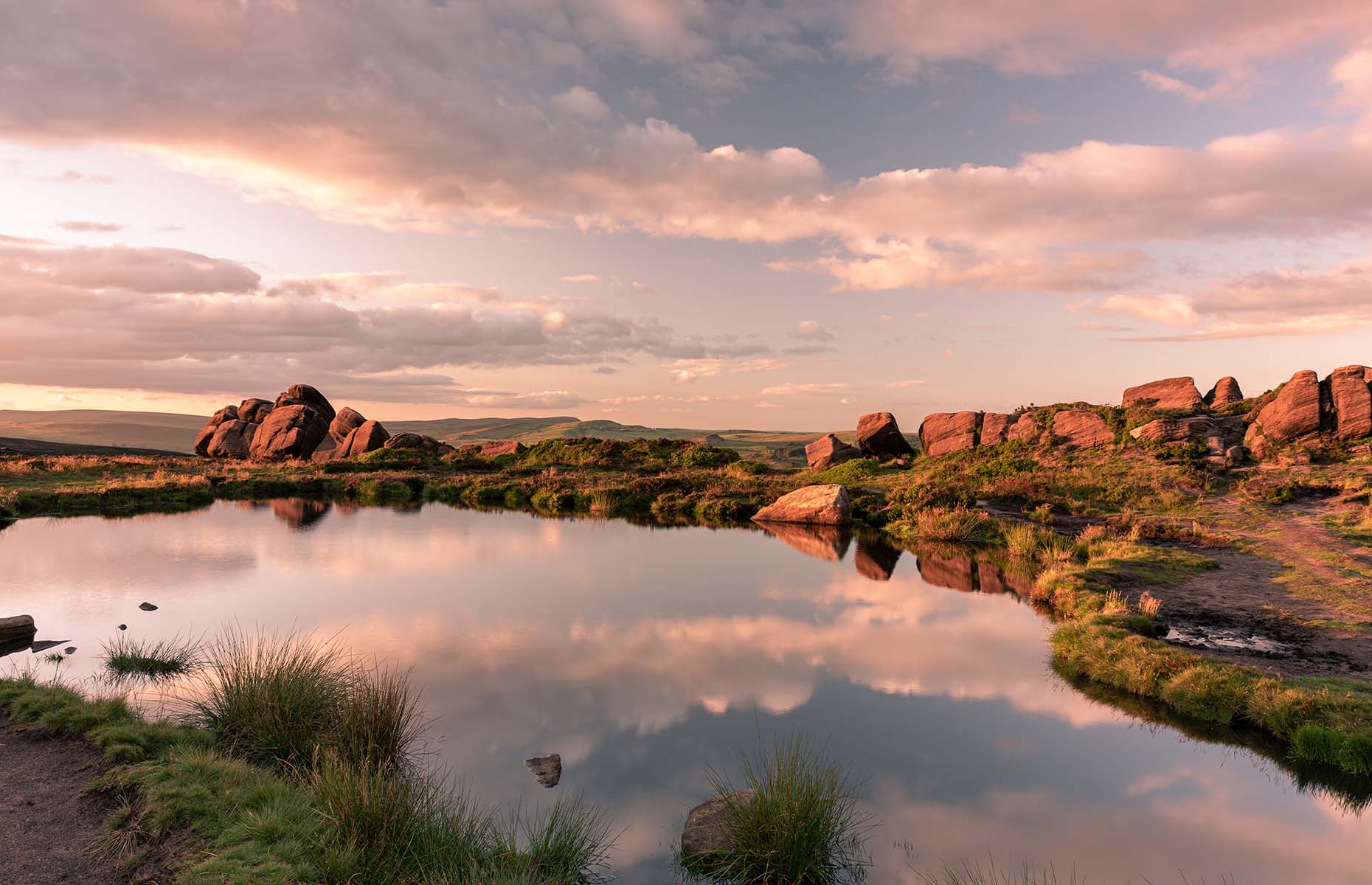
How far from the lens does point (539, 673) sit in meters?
14.9

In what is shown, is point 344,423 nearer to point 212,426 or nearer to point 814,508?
point 212,426

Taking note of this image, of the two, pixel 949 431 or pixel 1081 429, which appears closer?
pixel 1081 429

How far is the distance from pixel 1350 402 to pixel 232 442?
9142cm

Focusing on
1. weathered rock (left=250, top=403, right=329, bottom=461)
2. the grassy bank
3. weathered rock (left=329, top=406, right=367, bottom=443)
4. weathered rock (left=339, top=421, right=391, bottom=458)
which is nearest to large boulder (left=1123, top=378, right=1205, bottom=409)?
the grassy bank

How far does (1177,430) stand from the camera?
4134cm

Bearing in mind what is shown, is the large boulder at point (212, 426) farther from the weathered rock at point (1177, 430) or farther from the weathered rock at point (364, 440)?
the weathered rock at point (1177, 430)

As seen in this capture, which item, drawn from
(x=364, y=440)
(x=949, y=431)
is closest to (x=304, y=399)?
(x=364, y=440)

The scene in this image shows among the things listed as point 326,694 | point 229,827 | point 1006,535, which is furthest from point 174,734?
point 1006,535

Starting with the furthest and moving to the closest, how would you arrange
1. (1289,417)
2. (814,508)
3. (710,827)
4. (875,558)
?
(1289,417), (814,508), (875,558), (710,827)

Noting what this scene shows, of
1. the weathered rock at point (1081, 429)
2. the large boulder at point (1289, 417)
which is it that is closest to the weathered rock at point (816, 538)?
the weathered rock at point (1081, 429)

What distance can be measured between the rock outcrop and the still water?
27649mm

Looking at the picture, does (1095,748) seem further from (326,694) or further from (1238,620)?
(326,694)

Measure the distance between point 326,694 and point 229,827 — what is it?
3401mm

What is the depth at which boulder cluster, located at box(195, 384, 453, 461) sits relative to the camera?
6888 centimetres
